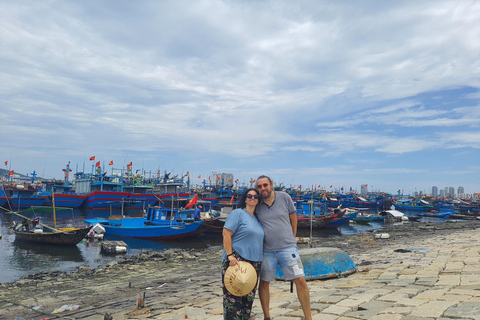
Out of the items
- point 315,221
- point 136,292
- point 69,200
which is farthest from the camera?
point 69,200

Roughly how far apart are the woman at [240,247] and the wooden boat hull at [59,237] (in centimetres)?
1911

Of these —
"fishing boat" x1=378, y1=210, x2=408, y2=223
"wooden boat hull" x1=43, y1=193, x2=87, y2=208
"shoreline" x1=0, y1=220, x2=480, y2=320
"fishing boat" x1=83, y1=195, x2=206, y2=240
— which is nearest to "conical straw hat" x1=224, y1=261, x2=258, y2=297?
"shoreline" x1=0, y1=220, x2=480, y2=320

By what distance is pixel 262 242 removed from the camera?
3.81 metres

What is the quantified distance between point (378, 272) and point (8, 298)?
9675 millimetres

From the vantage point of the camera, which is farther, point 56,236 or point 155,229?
point 155,229

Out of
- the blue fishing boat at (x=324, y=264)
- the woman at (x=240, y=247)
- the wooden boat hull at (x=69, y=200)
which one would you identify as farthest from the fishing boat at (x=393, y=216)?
the woman at (x=240, y=247)

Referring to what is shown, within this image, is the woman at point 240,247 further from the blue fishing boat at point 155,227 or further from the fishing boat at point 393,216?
the fishing boat at point 393,216

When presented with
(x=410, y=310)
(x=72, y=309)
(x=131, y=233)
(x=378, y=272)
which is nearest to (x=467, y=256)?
(x=378, y=272)

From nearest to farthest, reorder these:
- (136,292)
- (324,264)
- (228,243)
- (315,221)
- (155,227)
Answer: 1. (228,243)
2. (324,264)
3. (136,292)
4. (155,227)
5. (315,221)

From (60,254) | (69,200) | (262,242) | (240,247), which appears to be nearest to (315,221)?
(60,254)

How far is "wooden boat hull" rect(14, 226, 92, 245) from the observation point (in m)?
20.2

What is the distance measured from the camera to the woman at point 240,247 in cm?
366

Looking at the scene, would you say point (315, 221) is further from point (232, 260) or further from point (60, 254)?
point (232, 260)

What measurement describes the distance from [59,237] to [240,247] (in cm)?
2017
